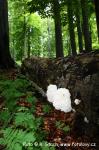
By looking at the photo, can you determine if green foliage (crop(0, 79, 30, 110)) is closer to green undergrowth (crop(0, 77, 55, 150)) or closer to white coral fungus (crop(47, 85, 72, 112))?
green undergrowth (crop(0, 77, 55, 150))

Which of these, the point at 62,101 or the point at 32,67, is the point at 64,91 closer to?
the point at 62,101

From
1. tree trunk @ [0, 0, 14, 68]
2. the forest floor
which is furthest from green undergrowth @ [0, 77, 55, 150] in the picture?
tree trunk @ [0, 0, 14, 68]

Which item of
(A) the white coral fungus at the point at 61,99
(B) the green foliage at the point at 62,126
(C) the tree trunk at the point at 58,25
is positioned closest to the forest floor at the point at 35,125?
(B) the green foliage at the point at 62,126

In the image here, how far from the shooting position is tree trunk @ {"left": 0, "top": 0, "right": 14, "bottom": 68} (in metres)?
11.1

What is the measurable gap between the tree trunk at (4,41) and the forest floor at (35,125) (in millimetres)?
4464

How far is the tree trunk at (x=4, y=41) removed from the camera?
1109 centimetres

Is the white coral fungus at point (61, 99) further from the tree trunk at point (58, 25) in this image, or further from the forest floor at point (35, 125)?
the tree trunk at point (58, 25)

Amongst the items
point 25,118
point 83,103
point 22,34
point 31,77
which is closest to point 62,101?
point 83,103

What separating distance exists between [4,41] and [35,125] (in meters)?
6.95

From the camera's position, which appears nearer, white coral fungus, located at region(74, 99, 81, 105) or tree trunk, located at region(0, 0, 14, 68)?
white coral fungus, located at region(74, 99, 81, 105)

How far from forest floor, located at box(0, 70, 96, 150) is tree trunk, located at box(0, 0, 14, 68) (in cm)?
446

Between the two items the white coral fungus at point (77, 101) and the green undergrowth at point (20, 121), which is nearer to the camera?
the green undergrowth at point (20, 121)

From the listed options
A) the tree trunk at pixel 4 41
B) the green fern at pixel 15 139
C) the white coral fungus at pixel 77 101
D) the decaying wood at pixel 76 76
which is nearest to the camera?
the green fern at pixel 15 139

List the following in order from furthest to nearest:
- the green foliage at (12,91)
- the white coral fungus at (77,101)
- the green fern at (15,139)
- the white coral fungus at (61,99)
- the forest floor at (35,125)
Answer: the green foliage at (12,91)
the white coral fungus at (61,99)
the white coral fungus at (77,101)
the forest floor at (35,125)
the green fern at (15,139)
